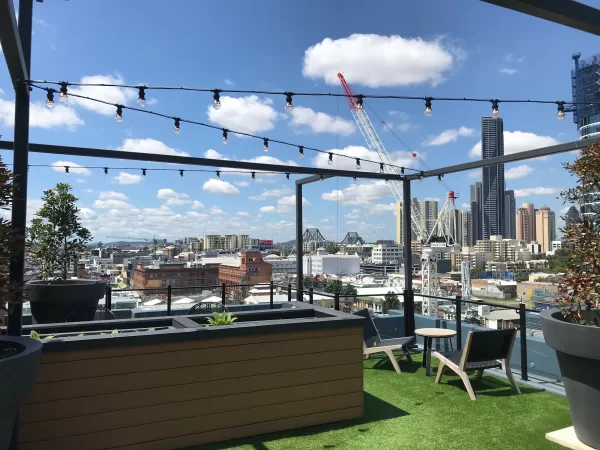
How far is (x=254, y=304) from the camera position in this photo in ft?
25.2

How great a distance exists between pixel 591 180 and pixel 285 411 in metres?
2.75

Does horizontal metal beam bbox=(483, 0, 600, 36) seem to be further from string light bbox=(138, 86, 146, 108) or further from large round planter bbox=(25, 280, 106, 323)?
large round planter bbox=(25, 280, 106, 323)

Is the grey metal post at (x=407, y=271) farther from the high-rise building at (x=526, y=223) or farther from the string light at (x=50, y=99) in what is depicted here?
the high-rise building at (x=526, y=223)

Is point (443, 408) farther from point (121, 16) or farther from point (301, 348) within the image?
point (121, 16)

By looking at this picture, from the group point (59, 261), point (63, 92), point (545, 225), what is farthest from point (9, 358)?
point (545, 225)

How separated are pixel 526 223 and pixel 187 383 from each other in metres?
43.1

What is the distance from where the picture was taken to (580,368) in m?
2.57

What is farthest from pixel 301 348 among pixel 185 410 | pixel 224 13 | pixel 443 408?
pixel 224 13

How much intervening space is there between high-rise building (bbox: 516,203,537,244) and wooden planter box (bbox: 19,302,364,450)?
36675 millimetres

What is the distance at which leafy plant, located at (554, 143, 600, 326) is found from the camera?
2.60 meters

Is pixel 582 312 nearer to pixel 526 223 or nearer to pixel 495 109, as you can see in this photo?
pixel 495 109

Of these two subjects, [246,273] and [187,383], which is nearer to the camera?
[187,383]

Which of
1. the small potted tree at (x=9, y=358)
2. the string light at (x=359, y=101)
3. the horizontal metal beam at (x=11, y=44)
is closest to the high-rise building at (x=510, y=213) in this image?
the string light at (x=359, y=101)

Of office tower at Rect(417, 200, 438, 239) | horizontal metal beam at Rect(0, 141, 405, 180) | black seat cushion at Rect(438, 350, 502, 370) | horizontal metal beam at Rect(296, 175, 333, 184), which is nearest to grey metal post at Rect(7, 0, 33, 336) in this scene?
horizontal metal beam at Rect(0, 141, 405, 180)
